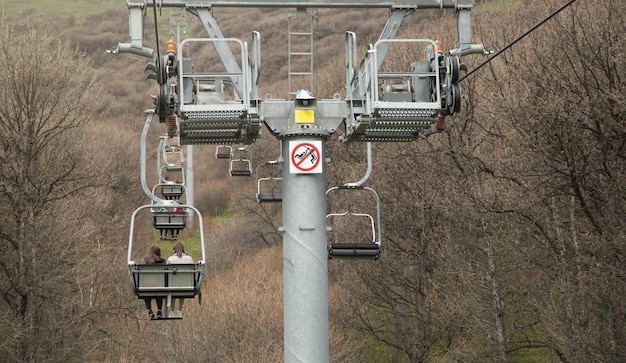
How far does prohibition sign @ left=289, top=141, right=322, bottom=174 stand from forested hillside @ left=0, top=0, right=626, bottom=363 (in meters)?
9.75

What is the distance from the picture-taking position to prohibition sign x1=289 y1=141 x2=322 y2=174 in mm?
11430

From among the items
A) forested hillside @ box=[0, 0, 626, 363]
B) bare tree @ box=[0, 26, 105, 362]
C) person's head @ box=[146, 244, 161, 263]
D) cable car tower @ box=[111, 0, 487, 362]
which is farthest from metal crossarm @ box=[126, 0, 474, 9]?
bare tree @ box=[0, 26, 105, 362]

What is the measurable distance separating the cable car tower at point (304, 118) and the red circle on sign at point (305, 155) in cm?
1

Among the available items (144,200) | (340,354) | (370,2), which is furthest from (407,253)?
(144,200)

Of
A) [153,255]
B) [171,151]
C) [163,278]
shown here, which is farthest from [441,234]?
[163,278]

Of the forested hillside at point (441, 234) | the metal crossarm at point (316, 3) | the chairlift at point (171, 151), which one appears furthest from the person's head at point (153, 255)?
the chairlift at point (171, 151)

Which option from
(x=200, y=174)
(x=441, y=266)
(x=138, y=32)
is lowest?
(x=441, y=266)

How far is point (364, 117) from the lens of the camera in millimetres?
11453

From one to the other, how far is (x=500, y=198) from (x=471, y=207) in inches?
31.0

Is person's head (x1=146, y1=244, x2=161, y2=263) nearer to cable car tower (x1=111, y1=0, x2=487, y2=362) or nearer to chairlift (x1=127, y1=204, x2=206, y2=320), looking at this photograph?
chairlift (x1=127, y1=204, x2=206, y2=320)

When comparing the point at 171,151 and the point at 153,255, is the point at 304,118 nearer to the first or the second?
the point at 153,255

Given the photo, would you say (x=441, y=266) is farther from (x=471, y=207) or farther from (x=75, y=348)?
(x=75, y=348)

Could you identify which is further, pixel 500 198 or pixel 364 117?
pixel 500 198

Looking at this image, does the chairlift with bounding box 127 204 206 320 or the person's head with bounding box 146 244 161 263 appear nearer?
the chairlift with bounding box 127 204 206 320
